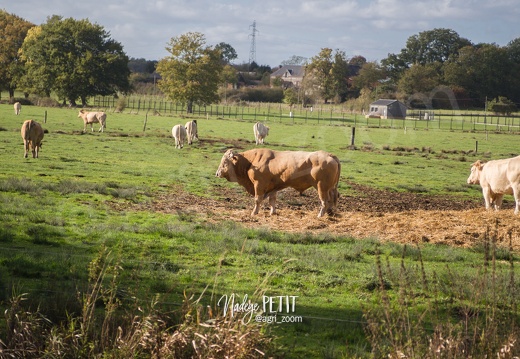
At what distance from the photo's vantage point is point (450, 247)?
1330cm

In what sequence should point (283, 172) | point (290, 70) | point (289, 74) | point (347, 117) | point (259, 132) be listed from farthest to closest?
1. point (290, 70)
2. point (289, 74)
3. point (347, 117)
4. point (259, 132)
5. point (283, 172)

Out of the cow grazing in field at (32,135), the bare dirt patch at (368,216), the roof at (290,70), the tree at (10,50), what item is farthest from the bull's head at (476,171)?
the roof at (290,70)

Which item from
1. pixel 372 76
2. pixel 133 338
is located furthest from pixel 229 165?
pixel 372 76

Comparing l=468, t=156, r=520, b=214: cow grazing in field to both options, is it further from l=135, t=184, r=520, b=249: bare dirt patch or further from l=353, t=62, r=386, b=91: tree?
l=353, t=62, r=386, b=91: tree

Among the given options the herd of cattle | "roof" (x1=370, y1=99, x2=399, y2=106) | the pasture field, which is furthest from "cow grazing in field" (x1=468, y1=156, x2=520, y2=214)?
"roof" (x1=370, y1=99, x2=399, y2=106)

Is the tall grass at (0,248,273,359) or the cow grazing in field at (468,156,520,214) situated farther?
the cow grazing in field at (468,156,520,214)

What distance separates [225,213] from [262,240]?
11.9ft

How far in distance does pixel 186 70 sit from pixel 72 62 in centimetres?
1421

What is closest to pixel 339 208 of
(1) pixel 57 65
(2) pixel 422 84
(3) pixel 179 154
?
(3) pixel 179 154

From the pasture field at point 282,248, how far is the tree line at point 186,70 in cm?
5332

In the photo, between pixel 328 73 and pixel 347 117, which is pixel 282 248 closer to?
pixel 347 117

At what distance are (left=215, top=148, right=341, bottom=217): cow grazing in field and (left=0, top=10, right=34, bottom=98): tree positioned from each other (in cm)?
7346

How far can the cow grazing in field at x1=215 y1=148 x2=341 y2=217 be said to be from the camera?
17141 millimetres

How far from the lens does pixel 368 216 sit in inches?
647
